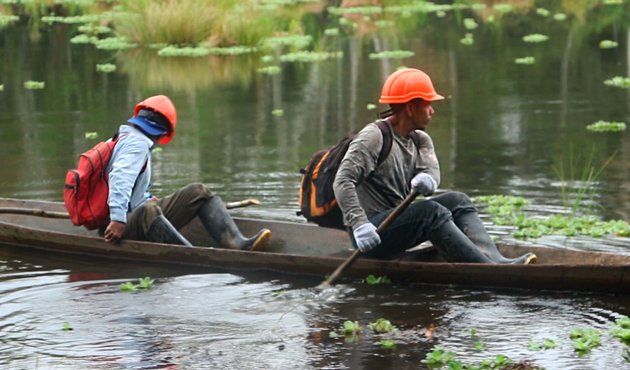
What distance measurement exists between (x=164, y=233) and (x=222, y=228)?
1.51ft

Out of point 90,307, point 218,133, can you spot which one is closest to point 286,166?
A: point 218,133

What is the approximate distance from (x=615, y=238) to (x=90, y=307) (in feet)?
14.0

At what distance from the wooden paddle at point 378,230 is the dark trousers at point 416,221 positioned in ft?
0.41

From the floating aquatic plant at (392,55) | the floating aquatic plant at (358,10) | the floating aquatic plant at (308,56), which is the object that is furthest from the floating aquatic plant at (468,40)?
the floating aquatic plant at (358,10)

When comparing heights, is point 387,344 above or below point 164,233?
below

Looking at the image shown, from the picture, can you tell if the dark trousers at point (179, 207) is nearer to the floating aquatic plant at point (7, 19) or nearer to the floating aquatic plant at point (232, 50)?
the floating aquatic plant at point (232, 50)

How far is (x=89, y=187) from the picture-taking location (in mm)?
10688

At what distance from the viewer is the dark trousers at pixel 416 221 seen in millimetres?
9602

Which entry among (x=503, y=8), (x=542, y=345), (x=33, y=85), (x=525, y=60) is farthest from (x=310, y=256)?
(x=503, y=8)

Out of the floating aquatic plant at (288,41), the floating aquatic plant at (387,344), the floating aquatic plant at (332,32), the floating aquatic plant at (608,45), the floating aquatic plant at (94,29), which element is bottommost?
the floating aquatic plant at (387,344)

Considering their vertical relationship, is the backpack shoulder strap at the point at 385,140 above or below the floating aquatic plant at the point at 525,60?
above

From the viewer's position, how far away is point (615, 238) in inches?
437

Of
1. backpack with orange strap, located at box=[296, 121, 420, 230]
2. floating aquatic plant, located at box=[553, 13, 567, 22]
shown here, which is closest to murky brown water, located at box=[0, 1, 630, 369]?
backpack with orange strap, located at box=[296, 121, 420, 230]

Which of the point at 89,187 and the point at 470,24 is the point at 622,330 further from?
the point at 470,24
